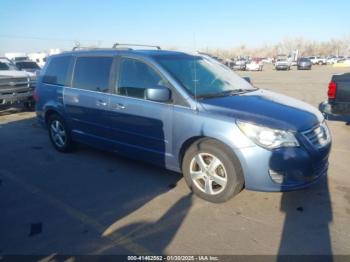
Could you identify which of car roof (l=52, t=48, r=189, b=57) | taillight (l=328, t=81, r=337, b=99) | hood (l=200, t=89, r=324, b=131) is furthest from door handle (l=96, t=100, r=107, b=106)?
taillight (l=328, t=81, r=337, b=99)

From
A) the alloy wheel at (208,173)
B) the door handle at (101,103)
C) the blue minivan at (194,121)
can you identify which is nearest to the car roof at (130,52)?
the blue minivan at (194,121)

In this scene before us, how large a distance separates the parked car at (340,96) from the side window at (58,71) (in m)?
5.68

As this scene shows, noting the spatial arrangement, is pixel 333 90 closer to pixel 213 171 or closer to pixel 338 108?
pixel 338 108

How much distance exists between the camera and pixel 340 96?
7652 millimetres

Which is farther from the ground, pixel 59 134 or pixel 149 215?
pixel 59 134

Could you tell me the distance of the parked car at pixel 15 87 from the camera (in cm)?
1066

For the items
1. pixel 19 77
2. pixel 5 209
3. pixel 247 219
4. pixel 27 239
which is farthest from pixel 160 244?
pixel 19 77

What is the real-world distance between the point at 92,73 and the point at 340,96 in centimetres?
548

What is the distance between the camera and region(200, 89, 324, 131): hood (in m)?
3.79

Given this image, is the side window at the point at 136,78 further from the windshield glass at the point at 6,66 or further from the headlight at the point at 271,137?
the windshield glass at the point at 6,66

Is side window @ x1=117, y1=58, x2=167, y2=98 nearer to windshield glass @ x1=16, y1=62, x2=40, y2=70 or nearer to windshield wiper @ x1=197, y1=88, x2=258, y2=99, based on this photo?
windshield wiper @ x1=197, y1=88, x2=258, y2=99

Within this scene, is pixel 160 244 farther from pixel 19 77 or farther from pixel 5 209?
pixel 19 77

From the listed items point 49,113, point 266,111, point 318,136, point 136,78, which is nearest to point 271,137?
point 266,111

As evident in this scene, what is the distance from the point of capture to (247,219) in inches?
149
